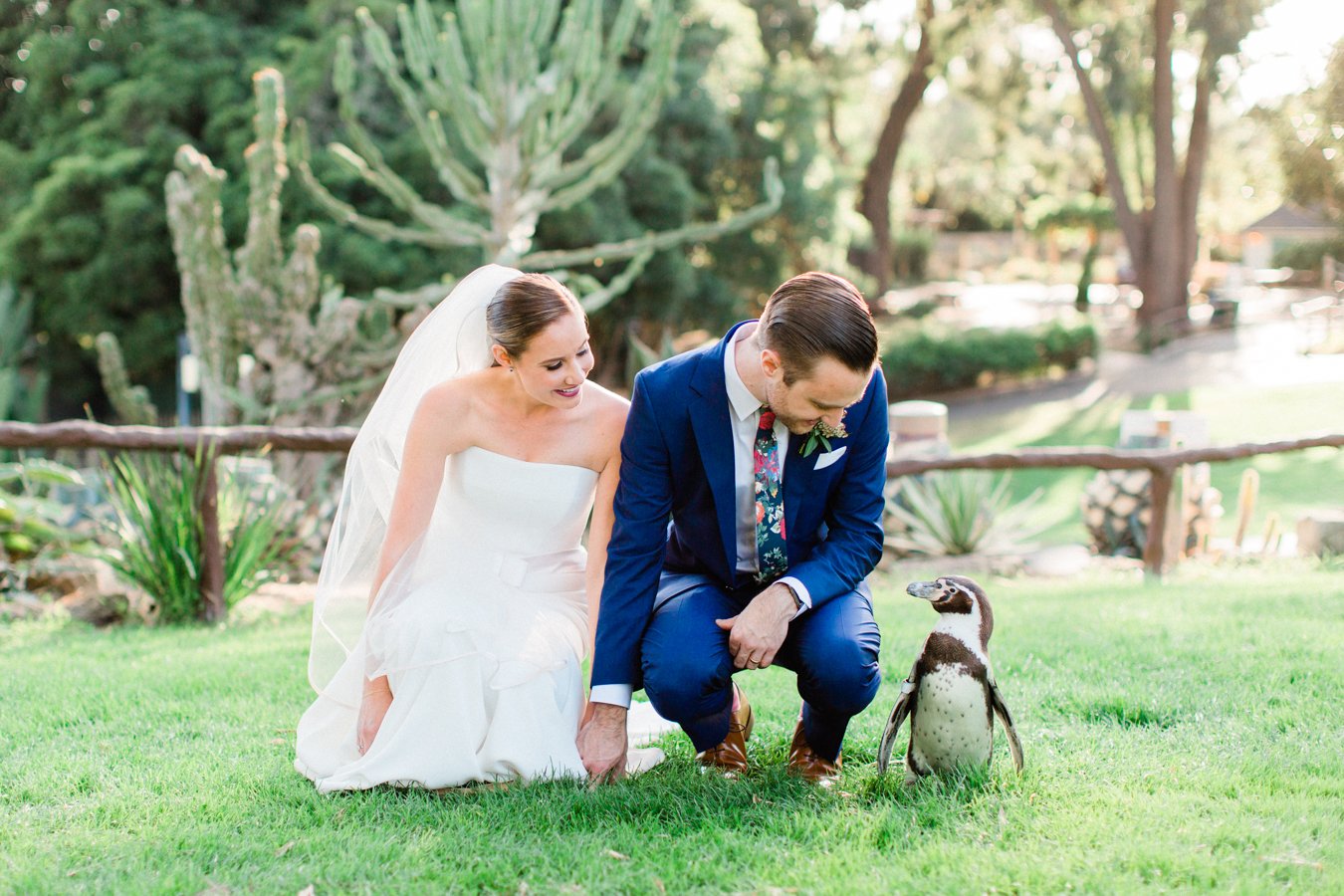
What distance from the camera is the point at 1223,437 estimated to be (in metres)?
14.7

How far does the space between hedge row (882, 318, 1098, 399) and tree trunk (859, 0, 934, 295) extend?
4373mm

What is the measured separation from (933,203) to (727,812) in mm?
58868

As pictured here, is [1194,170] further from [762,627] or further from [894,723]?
[762,627]

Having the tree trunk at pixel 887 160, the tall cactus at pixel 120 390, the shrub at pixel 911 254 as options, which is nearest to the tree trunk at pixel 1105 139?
the tree trunk at pixel 887 160

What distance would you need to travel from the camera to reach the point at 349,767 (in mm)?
3018

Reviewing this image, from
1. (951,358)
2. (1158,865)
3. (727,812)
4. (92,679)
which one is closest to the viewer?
(1158,865)

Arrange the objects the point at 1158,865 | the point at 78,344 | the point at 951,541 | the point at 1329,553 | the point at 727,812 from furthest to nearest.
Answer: the point at 78,344, the point at 951,541, the point at 1329,553, the point at 727,812, the point at 1158,865

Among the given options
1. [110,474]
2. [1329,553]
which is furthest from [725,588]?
[1329,553]

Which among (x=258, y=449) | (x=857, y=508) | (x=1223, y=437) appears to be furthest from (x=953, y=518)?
(x=1223, y=437)

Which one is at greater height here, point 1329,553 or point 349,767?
point 349,767

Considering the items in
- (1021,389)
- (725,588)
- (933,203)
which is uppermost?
(933,203)

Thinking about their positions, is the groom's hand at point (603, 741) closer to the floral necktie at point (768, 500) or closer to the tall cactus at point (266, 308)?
the floral necktie at point (768, 500)

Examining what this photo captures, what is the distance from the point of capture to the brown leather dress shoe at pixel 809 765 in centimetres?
303

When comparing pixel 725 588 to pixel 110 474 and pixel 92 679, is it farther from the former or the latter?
pixel 110 474
